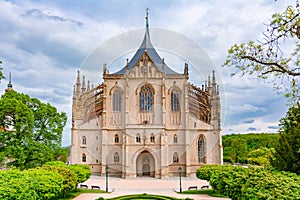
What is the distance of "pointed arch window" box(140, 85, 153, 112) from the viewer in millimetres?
39688

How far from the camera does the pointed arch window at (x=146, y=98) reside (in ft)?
130

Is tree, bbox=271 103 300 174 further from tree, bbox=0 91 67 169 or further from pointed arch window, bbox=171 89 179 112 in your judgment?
pointed arch window, bbox=171 89 179 112

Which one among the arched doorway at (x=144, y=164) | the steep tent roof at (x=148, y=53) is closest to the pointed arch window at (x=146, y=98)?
the steep tent roof at (x=148, y=53)

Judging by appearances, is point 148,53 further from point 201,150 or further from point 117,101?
point 201,150

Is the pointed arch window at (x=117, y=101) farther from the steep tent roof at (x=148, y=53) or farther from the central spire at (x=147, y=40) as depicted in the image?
the central spire at (x=147, y=40)

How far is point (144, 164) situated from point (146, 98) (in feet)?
30.3

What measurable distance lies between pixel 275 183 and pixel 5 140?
20060 millimetres

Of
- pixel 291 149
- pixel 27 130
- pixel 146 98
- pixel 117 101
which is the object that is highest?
pixel 146 98

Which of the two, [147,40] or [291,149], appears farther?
Result: [147,40]

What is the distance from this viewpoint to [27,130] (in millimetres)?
23781

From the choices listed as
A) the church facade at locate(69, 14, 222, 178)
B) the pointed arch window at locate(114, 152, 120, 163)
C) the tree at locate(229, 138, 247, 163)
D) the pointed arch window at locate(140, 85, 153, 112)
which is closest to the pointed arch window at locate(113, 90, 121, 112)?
the church facade at locate(69, 14, 222, 178)

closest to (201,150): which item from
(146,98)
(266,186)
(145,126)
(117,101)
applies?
(145,126)

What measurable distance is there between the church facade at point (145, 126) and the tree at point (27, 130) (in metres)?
12.7

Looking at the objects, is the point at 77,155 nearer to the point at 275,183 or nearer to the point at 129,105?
the point at 129,105
